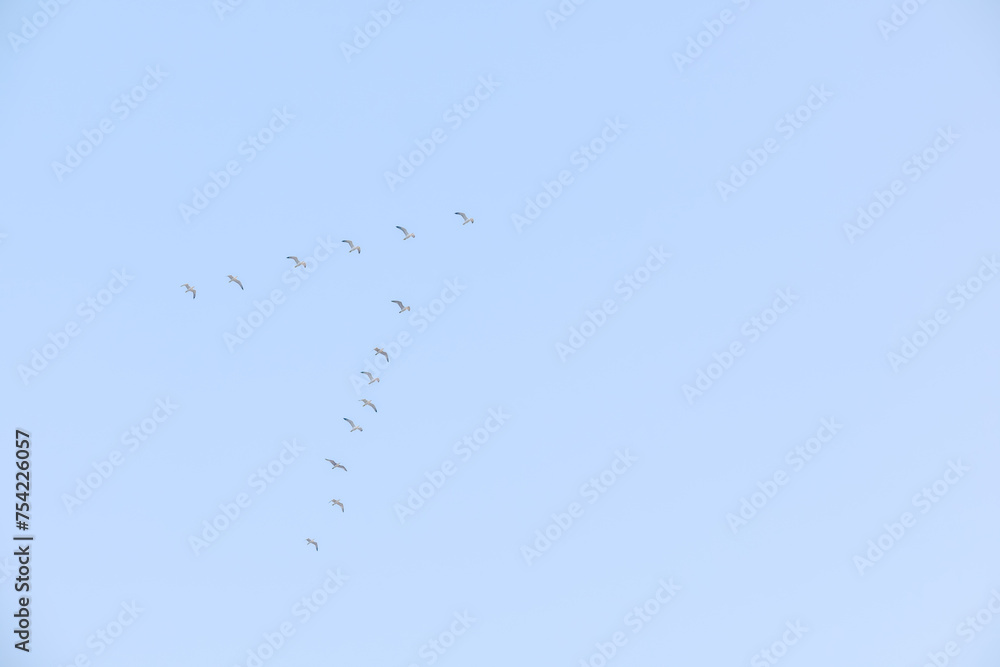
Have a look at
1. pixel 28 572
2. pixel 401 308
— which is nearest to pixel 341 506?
Answer: pixel 401 308

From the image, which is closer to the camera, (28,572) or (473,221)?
(28,572)

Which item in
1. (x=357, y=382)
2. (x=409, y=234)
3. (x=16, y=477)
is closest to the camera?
(x=16, y=477)

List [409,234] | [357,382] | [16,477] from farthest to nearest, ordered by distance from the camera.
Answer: [357,382] < [409,234] < [16,477]

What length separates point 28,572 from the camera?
343 feet

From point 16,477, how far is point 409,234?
1325 inches

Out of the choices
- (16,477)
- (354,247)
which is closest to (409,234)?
(354,247)

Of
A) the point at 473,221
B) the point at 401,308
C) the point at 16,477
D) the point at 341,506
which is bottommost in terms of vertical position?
the point at 16,477

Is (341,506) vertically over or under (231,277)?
under

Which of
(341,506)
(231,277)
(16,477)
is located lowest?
(16,477)

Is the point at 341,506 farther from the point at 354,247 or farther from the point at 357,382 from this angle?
the point at 354,247

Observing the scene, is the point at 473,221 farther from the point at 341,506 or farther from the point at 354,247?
the point at 341,506

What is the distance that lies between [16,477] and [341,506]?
88.1 feet

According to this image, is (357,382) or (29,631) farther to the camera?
(357,382)

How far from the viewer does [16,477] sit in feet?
335
